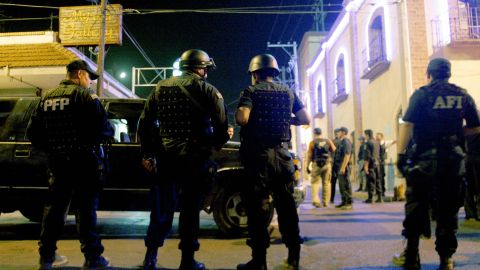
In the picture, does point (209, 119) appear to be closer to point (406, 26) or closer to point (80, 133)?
point (80, 133)

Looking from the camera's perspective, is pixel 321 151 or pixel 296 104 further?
pixel 321 151

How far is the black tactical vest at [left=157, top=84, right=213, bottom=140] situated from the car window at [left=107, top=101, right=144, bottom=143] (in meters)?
2.23

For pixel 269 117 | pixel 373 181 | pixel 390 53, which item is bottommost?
pixel 373 181

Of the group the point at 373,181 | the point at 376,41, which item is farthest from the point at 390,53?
the point at 373,181

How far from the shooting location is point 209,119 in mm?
3836

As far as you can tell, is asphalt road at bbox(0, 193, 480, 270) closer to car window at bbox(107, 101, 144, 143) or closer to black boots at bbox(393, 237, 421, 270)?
Answer: black boots at bbox(393, 237, 421, 270)

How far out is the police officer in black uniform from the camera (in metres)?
3.88

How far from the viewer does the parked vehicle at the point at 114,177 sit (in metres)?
5.63

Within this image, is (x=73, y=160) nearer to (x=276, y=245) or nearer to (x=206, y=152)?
(x=206, y=152)

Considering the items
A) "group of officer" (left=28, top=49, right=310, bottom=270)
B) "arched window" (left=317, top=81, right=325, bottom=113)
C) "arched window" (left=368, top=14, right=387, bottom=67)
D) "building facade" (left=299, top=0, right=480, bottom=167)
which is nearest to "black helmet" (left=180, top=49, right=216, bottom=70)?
"group of officer" (left=28, top=49, right=310, bottom=270)

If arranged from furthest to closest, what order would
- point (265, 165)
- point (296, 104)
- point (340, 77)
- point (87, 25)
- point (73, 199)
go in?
1. point (340, 77)
2. point (87, 25)
3. point (296, 104)
4. point (73, 199)
5. point (265, 165)

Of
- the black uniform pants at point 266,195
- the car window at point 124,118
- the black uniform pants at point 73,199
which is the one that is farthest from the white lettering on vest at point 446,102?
the car window at point 124,118

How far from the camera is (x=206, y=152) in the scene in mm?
3715

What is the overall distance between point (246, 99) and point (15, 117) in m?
3.51
